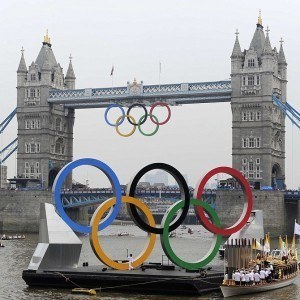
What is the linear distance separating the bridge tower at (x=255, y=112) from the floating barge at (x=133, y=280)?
75.8m

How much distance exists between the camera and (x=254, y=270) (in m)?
56.1

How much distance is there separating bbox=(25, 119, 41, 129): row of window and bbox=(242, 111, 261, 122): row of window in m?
→ 38.0

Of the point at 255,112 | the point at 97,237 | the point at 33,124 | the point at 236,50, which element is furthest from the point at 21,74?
the point at 97,237

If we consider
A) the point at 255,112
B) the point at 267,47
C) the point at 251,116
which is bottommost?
the point at 251,116

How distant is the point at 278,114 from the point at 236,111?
25.4ft

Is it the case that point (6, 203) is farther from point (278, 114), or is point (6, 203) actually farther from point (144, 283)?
point (144, 283)

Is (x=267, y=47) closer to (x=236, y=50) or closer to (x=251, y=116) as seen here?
(x=236, y=50)

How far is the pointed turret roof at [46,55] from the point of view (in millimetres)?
152663

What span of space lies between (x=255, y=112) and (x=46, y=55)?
4240cm

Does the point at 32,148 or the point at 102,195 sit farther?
the point at 32,148

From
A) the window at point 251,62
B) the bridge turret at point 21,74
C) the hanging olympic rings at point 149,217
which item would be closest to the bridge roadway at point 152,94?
the window at point 251,62

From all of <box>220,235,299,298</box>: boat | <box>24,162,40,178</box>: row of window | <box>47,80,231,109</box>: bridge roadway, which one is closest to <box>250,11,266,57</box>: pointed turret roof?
<box>47,80,231,109</box>: bridge roadway

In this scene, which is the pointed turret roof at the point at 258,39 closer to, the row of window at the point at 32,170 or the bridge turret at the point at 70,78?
the bridge turret at the point at 70,78

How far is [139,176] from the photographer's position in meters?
57.1
